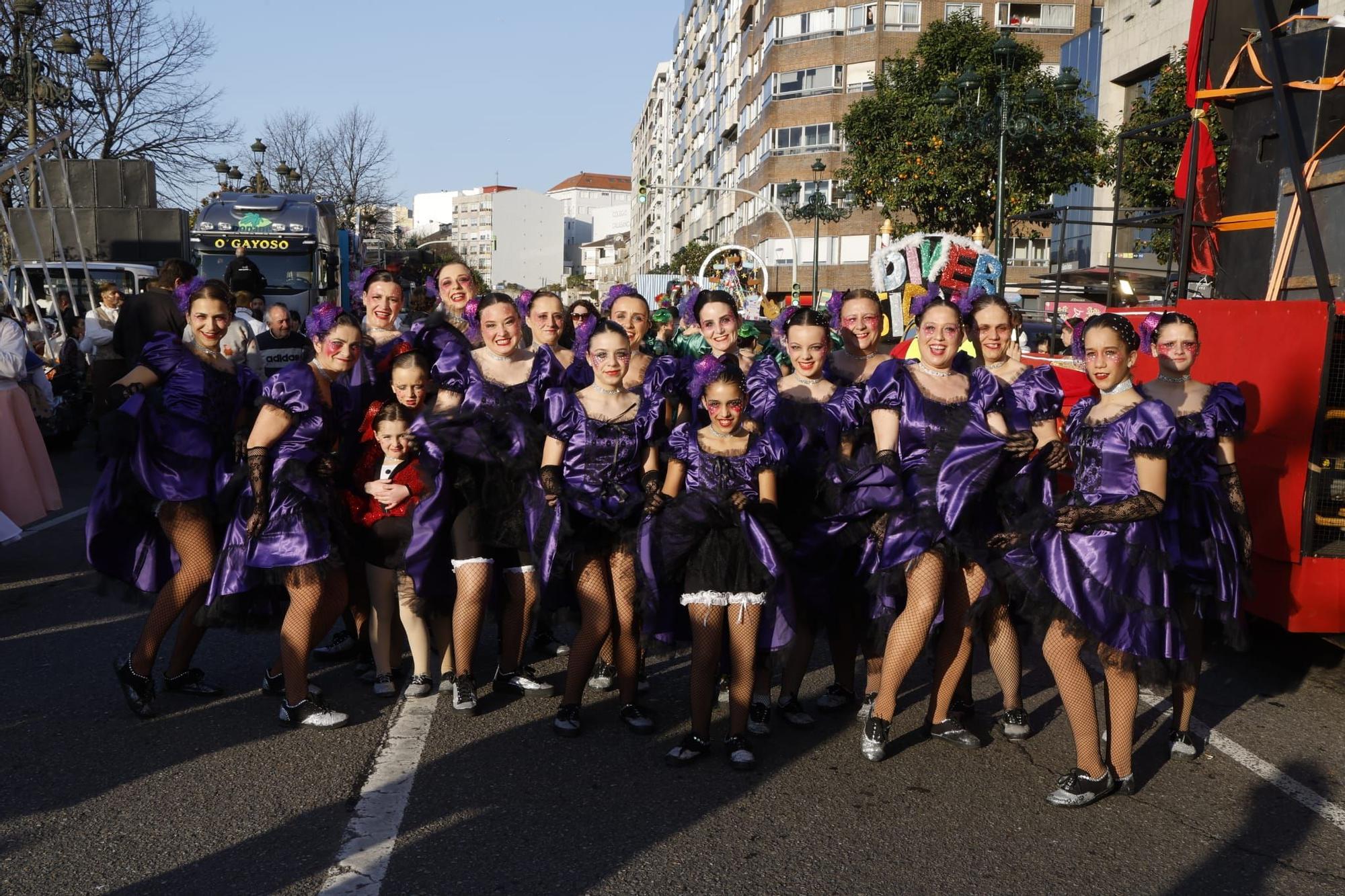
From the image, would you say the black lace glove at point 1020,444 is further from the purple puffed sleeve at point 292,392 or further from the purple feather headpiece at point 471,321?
the purple feather headpiece at point 471,321

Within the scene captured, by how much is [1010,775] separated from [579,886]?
194cm

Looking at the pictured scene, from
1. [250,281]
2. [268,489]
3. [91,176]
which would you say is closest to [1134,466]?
[268,489]

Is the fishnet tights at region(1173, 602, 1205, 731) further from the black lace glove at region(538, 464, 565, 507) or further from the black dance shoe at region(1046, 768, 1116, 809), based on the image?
the black lace glove at region(538, 464, 565, 507)

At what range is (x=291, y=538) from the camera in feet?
16.9

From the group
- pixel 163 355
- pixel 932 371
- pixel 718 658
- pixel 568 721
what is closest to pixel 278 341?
pixel 163 355

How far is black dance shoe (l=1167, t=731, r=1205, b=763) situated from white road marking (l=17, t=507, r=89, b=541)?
8.37 meters

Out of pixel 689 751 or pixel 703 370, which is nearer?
pixel 689 751

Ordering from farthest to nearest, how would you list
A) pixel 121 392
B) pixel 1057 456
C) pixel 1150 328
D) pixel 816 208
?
1. pixel 816 208
2. pixel 1150 328
3. pixel 121 392
4. pixel 1057 456

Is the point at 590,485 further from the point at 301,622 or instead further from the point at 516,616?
the point at 301,622

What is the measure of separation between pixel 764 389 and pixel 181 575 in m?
2.76

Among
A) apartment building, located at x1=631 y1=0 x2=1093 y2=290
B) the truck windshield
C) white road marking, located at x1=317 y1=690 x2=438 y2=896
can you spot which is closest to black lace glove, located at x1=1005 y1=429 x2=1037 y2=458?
white road marking, located at x1=317 y1=690 x2=438 y2=896

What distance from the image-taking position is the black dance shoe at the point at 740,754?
15.8 feet

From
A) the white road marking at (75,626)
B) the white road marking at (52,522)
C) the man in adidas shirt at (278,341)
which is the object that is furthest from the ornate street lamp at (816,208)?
the white road marking at (75,626)

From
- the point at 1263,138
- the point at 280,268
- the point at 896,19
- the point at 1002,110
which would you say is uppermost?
the point at 896,19
